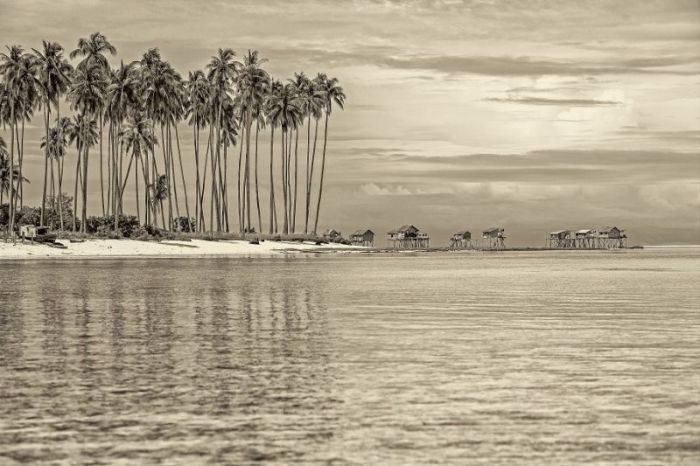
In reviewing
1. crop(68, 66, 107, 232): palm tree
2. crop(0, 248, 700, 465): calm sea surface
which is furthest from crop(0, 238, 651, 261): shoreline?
crop(0, 248, 700, 465): calm sea surface

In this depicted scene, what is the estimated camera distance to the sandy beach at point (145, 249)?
97312 mm

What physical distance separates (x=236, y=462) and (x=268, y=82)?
5099 inches

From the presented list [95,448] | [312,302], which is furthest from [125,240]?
[95,448]

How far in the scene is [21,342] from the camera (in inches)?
900

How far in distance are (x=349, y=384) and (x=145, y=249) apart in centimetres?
9791

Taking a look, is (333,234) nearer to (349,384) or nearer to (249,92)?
(249,92)

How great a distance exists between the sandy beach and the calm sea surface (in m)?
65.7

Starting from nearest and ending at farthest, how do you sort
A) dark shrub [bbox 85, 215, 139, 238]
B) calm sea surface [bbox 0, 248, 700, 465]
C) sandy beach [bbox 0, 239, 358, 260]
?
calm sea surface [bbox 0, 248, 700, 465] < sandy beach [bbox 0, 239, 358, 260] < dark shrub [bbox 85, 215, 139, 238]

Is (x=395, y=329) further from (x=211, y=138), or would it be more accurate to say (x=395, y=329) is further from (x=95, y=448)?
(x=211, y=138)

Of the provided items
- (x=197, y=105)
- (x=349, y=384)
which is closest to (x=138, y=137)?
(x=197, y=105)

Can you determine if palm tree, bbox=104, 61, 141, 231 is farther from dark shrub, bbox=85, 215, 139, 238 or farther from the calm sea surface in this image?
the calm sea surface

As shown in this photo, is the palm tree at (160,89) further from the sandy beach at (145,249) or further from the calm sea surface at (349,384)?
the calm sea surface at (349,384)

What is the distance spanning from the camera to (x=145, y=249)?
11169 cm

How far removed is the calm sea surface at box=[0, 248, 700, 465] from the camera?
11.5m
